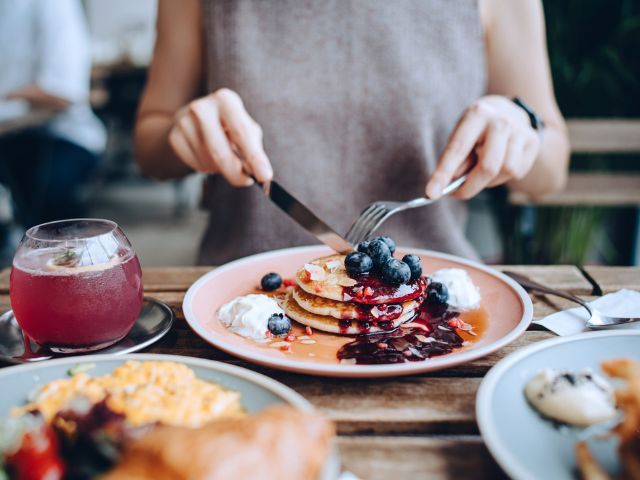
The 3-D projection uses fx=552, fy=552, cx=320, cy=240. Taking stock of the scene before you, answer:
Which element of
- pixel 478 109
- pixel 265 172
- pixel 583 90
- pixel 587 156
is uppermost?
pixel 478 109

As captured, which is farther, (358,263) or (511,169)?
(511,169)

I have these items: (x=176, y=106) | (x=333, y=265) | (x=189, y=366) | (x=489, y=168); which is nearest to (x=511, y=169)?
(x=489, y=168)

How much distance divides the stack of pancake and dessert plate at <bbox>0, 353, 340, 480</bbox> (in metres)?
0.29

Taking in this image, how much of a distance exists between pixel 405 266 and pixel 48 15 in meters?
3.07

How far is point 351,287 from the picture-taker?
→ 106 cm

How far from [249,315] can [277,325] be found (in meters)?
0.05

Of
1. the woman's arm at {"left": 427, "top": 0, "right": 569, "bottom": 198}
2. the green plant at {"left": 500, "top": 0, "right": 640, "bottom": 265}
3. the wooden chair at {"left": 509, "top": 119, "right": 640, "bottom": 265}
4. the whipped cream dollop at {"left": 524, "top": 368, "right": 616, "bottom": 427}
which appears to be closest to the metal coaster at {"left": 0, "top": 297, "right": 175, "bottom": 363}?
the whipped cream dollop at {"left": 524, "top": 368, "right": 616, "bottom": 427}

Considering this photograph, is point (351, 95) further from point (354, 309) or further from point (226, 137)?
point (354, 309)

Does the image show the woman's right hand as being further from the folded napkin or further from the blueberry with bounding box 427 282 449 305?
the folded napkin

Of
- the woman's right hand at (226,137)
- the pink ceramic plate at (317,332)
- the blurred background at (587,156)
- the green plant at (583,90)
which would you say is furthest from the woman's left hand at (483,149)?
the green plant at (583,90)

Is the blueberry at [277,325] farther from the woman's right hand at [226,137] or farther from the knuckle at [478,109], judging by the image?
the knuckle at [478,109]

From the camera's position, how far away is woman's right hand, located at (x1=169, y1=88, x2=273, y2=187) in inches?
50.2

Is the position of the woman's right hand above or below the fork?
above

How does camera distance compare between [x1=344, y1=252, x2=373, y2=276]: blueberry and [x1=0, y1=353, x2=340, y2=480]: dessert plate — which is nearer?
[x1=0, y1=353, x2=340, y2=480]: dessert plate
